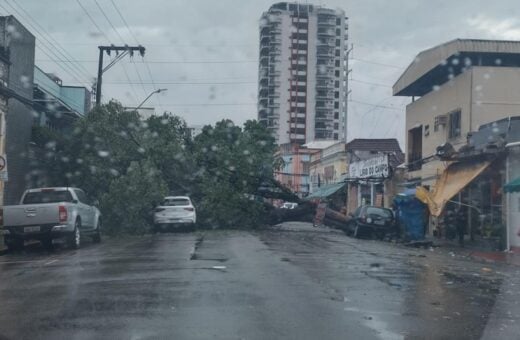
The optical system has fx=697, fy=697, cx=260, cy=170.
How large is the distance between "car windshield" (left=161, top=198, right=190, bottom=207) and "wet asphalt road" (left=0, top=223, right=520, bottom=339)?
13.2m

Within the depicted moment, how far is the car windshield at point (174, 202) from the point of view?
30.4 metres

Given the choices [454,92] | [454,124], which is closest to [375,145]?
[454,124]

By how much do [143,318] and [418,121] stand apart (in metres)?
30.9

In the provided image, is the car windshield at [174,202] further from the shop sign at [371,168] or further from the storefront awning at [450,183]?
the shop sign at [371,168]

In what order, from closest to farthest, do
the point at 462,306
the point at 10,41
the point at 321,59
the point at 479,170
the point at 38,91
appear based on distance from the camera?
the point at 462,306 < the point at 479,170 < the point at 10,41 < the point at 38,91 < the point at 321,59

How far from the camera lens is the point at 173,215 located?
30125 millimetres

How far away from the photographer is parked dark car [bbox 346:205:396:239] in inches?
1198

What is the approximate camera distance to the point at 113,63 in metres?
34.6

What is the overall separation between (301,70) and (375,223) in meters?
69.4

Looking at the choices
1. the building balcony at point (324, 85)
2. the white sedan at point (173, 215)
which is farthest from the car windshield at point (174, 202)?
the building balcony at point (324, 85)

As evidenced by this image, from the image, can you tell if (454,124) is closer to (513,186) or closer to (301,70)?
(513,186)

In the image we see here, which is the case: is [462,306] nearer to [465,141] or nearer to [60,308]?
[60,308]

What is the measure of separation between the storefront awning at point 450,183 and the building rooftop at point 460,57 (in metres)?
5.75

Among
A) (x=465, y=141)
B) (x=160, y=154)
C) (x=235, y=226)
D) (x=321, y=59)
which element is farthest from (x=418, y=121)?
(x=321, y=59)
